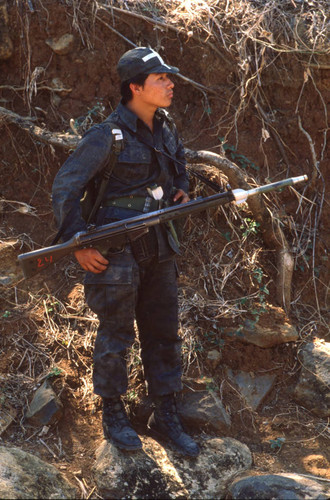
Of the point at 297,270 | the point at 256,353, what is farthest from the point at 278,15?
the point at 256,353

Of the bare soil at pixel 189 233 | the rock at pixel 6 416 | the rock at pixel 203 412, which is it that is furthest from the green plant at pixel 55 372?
the rock at pixel 203 412

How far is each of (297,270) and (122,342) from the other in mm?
2225

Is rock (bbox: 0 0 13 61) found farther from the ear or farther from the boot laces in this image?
the boot laces

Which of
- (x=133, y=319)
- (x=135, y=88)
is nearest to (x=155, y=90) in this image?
(x=135, y=88)

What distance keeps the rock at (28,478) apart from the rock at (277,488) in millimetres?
1038

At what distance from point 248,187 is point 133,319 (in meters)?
1.85

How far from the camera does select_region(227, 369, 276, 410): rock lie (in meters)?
4.64

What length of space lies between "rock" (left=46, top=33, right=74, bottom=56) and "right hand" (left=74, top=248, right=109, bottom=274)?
265 cm

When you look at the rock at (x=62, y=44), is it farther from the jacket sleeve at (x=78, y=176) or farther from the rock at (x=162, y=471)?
the rock at (x=162, y=471)

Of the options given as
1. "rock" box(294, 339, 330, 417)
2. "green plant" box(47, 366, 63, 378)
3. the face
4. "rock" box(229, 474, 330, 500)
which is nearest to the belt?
the face

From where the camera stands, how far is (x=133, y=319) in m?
3.86

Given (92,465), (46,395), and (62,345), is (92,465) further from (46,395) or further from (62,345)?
(62,345)

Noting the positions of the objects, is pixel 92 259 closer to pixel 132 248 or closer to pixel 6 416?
pixel 132 248

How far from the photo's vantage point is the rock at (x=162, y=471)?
146 inches
